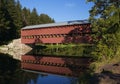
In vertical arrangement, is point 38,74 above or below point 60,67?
below

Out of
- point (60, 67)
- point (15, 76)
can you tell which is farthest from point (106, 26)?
point (15, 76)

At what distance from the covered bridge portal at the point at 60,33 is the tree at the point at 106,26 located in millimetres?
9868

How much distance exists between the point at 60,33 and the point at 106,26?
19.0 metres

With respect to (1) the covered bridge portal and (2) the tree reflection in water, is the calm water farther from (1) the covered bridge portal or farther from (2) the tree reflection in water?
(1) the covered bridge portal

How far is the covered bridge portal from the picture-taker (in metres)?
39.6

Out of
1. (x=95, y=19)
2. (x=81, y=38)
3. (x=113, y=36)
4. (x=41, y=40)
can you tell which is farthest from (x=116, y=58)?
(x=41, y=40)

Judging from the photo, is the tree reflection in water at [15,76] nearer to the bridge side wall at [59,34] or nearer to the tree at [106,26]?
the tree at [106,26]

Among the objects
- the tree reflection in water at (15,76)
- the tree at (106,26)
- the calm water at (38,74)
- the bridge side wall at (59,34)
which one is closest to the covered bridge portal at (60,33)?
the bridge side wall at (59,34)

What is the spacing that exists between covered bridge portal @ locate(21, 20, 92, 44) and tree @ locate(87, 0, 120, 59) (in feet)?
32.4

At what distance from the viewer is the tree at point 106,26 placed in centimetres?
2184

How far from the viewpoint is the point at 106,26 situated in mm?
24797

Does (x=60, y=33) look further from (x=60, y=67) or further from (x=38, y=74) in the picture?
(x=38, y=74)

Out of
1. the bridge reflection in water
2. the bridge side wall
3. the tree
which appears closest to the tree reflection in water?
the bridge reflection in water

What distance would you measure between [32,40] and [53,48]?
4.57 m
